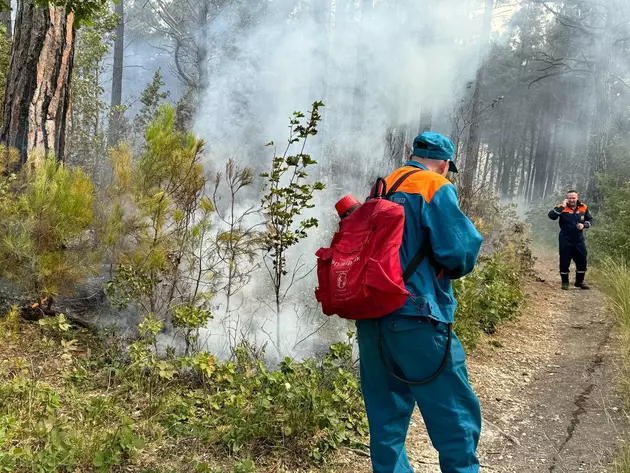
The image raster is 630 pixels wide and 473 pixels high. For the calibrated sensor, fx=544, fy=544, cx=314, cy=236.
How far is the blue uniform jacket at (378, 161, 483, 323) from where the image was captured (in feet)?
7.24

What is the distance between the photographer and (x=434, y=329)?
2230 mm

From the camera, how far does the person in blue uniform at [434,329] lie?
2215 millimetres

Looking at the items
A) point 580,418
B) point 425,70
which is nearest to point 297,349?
point 580,418

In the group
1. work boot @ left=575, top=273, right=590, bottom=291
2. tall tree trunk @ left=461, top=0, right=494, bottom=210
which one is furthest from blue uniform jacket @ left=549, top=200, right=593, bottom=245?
tall tree trunk @ left=461, top=0, right=494, bottom=210

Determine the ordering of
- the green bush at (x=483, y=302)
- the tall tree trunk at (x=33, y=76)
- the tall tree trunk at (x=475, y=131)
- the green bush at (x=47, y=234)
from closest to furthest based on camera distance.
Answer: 1. the green bush at (x=47, y=234)
2. the tall tree trunk at (x=33, y=76)
3. the green bush at (x=483, y=302)
4. the tall tree trunk at (x=475, y=131)

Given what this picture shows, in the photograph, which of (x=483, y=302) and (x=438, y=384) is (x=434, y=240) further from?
(x=483, y=302)

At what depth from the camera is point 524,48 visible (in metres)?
33.8

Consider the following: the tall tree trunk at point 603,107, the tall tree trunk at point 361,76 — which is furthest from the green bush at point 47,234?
the tall tree trunk at point 603,107

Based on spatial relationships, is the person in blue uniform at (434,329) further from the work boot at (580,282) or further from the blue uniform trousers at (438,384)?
the work boot at (580,282)

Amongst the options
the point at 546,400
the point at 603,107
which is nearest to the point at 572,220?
the point at 546,400

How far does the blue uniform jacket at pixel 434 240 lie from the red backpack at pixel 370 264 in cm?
5

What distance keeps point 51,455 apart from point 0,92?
13.7 ft

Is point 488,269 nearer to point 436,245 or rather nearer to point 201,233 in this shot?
point 201,233

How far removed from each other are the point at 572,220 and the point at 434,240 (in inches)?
299
